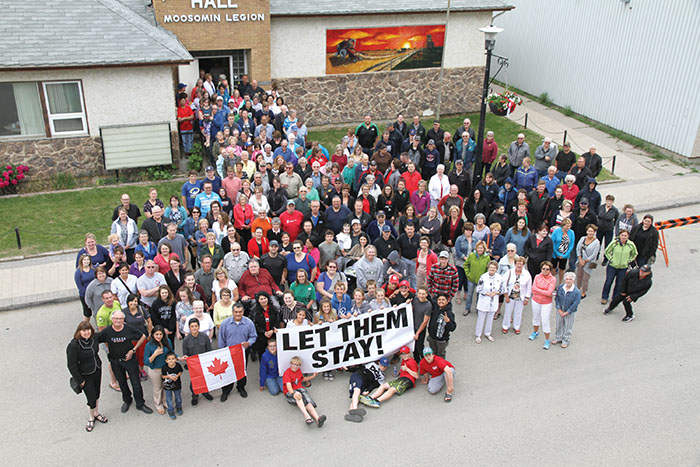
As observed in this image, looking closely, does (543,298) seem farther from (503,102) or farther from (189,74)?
(189,74)

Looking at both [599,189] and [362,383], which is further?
[599,189]

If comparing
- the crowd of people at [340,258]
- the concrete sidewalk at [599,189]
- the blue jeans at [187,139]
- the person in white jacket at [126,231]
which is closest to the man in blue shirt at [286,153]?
the crowd of people at [340,258]

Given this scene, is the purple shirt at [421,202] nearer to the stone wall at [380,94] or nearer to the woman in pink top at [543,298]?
the woman in pink top at [543,298]

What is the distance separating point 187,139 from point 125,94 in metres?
1.98

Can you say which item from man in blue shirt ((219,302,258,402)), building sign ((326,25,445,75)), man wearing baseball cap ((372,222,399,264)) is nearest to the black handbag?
man in blue shirt ((219,302,258,402))

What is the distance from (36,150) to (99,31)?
3402 mm

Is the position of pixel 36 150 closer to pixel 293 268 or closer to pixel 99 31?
pixel 99 31

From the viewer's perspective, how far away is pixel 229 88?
20859 millimetres

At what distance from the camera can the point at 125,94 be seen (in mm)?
17172

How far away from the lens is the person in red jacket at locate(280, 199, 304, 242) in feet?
42.5

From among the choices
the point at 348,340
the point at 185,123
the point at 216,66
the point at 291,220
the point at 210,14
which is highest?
the point at 210,14

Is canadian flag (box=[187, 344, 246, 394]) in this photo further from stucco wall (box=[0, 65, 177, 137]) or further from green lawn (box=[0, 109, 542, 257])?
stucco wall (box=[0, 65, 177, 137])

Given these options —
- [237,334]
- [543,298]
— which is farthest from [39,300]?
[543,298]

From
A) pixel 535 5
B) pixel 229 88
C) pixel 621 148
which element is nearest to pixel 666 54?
pixel 621 148
